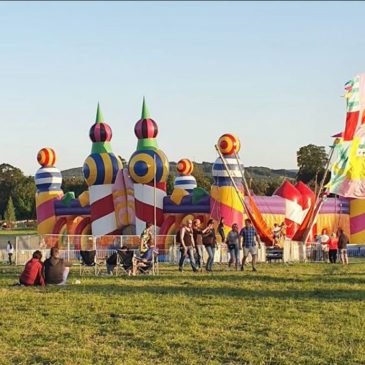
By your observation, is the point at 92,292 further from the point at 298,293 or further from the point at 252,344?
the point at 252,344

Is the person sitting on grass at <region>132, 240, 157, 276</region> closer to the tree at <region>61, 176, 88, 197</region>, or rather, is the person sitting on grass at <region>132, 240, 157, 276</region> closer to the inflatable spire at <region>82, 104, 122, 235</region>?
the inflatable spire at <region>82, 104, 122, 235</region>

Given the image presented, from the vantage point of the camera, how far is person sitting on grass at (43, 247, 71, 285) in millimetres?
12664

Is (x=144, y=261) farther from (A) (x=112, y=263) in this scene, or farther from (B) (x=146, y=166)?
(B) (x=146, y=166)

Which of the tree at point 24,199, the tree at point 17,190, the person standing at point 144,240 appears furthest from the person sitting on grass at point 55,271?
the tree at point 17,190

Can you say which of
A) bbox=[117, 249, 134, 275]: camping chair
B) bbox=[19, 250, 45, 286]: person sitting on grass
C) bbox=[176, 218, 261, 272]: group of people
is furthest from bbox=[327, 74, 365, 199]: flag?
bbox=[19, 250, 45, 286]: person sitting on grass

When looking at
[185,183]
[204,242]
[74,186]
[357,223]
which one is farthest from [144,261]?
[74,186]

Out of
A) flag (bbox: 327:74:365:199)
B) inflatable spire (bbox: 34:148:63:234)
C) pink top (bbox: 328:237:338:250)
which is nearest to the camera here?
flag (bbox: 327:74:365:199)

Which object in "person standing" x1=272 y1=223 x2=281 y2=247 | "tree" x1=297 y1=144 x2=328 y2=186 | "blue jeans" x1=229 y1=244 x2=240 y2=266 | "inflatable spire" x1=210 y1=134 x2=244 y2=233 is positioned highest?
"tree" x1=297 y1=144 x2=328 y2=186

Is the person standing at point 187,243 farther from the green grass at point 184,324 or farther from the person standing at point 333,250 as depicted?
the person standing at point 333,250

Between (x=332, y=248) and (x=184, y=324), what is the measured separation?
1606 cm

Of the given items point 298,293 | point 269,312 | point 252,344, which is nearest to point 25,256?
point 298,293

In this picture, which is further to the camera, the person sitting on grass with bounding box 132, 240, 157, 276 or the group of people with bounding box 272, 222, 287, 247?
the group of people with bounding box 272, 222, 287, 247

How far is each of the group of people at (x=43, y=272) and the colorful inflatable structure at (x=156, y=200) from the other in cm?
1078

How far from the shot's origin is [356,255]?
100 ft
